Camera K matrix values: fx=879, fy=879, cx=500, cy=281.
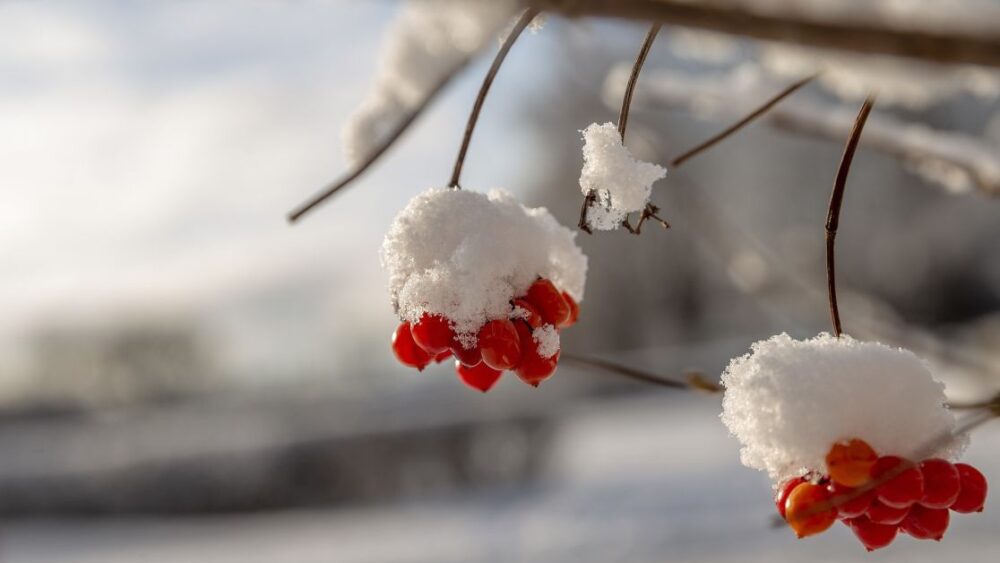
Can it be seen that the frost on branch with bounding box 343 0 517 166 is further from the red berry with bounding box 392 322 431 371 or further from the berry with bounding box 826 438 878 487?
the berry with bounding box 826 438 878 487

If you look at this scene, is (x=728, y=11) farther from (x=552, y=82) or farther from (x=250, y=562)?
(x=552, y=82)

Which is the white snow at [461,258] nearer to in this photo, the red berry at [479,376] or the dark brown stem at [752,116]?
the red berry at [479,376]

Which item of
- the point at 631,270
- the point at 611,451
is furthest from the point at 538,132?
the point at 611,451

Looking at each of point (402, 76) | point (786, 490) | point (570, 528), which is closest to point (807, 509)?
point (786, 490)

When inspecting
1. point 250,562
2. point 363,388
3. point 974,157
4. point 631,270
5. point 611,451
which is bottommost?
point 974,157

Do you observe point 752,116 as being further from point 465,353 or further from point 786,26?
point 786,26

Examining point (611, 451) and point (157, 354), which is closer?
point (611, 451)

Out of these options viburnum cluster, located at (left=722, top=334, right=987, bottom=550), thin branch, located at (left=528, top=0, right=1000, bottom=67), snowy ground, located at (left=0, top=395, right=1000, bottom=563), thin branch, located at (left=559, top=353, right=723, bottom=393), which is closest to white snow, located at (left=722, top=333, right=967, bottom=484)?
viburnum cluster, located at (left=722, top=334, right=987, bottom=550)
